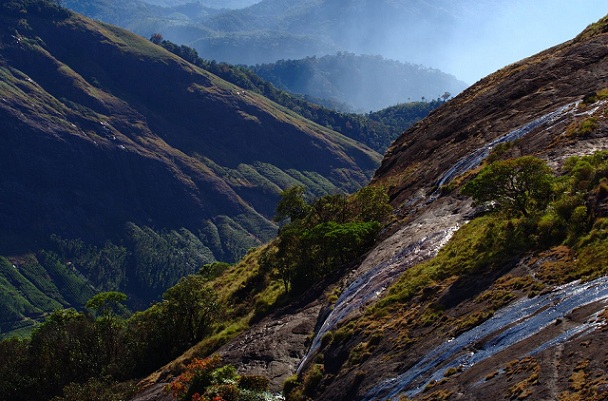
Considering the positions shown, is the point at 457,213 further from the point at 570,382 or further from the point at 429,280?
the point at 570,382

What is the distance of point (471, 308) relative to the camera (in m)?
27.0

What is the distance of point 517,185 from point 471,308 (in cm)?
920

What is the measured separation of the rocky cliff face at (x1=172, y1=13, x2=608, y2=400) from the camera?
2066 centimetres

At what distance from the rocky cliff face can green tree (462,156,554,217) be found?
530 centimetres

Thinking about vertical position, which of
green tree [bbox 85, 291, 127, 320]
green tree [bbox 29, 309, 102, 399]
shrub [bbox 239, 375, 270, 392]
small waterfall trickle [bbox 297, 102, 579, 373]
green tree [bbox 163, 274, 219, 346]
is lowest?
green tree [bbox 29, 309, 102, 399]

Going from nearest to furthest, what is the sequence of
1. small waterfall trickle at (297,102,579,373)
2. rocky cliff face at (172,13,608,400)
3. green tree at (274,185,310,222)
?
rocky cliff face at (172,13,608,400) → small waterfall trickle at (297,102,579,373) → green tree at (274,185,310,222)

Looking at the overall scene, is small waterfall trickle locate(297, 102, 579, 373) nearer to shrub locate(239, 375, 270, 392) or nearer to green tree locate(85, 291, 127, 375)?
shrub locate(239, 375, 270, 392)

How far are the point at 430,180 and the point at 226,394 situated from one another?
30.0 metres

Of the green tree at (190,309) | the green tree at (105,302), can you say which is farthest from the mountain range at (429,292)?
the green tree at (105,302)

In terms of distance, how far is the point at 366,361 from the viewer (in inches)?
1160

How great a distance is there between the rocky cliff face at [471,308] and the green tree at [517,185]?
209 inches

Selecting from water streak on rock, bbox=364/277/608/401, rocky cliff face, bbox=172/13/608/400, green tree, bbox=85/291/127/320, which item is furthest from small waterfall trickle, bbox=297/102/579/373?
green tree, bbox=85/291/127/320

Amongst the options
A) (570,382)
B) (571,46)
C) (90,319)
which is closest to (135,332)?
(90,319)

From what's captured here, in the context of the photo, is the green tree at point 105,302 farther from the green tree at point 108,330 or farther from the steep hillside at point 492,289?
the steep hillside at point 492,289
